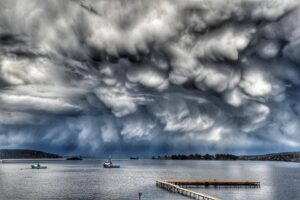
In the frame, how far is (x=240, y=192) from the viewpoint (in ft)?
367

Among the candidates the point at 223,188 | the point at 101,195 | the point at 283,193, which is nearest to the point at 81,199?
the point at 101,195

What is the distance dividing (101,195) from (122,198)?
9.84 meters

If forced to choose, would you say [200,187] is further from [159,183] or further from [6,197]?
[6,197]

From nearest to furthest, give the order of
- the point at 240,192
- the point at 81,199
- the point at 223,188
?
the point at 81,199 → the point at 240,192 → the point at 223,188

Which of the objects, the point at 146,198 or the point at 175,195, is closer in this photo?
the point at 146,198

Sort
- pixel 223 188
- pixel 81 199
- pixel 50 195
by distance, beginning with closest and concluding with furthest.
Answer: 1. pixel 81 199
2. pixel 50 195
3. pixel 223 188

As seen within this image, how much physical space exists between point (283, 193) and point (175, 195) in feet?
111

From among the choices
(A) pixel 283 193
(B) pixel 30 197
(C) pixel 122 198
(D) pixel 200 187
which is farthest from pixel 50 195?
(A) pixel 283 193

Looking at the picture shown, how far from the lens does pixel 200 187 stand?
126 m

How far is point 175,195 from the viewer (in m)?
103

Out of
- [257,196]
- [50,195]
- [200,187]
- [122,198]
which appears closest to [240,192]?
[257,196]

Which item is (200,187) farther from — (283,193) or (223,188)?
(283,193)

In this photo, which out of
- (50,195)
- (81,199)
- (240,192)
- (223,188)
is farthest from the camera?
(223,188)

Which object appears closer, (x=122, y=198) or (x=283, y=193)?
(x=122, y=198)
